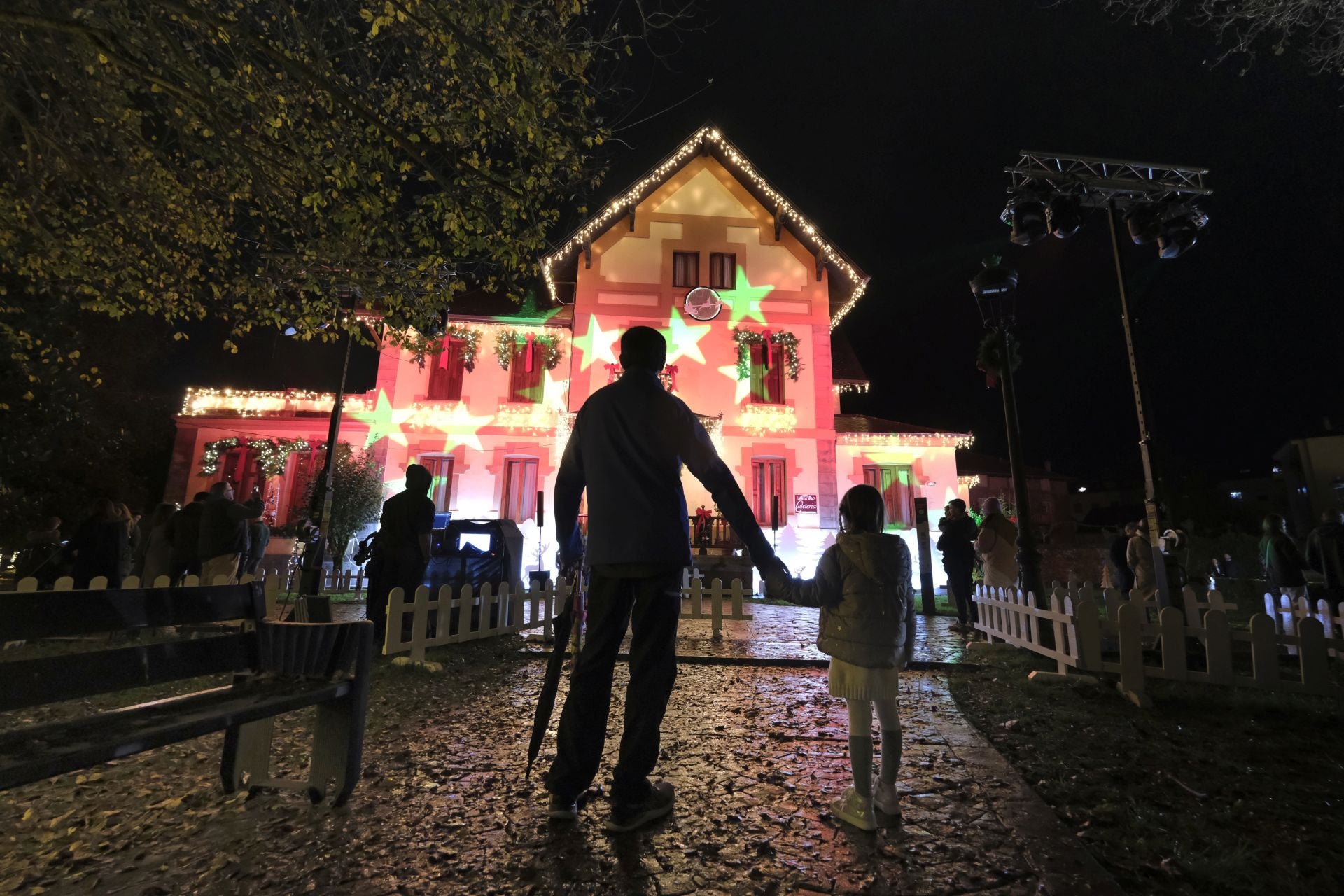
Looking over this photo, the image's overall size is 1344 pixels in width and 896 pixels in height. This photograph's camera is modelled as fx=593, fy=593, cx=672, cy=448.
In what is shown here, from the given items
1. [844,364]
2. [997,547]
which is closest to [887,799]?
[997,547]

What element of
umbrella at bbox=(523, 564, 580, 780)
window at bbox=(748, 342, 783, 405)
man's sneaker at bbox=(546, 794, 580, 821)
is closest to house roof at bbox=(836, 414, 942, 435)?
window at bbox=(748, 342, 783, 405)

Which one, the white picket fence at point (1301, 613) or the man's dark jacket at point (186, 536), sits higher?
the man's dark jacket at point (186, 536)

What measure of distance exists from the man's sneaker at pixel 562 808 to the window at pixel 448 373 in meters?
16.6

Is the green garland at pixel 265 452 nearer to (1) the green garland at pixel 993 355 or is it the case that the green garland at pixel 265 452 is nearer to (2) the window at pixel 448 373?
(2) the window at pixel 448 373

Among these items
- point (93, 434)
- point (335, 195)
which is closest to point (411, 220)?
point (335, 195)

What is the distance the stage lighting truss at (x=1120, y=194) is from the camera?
8.45 metres

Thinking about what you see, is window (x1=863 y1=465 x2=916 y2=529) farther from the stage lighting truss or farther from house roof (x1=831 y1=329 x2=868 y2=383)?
the stage lighting truss

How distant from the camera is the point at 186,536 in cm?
762

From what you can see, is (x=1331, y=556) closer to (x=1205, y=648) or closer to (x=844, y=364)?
(x=1205, y=648)

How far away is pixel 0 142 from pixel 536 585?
6.87 metres

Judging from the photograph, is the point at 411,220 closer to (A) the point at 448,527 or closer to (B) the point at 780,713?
(A) the point at 448,527

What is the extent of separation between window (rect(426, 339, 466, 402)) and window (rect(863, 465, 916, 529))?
41.9 feet

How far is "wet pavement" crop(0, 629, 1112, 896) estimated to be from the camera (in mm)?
2061

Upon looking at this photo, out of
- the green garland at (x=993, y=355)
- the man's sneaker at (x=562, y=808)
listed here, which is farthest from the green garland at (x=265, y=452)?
the man's sneaker at (x=562, y=808)
